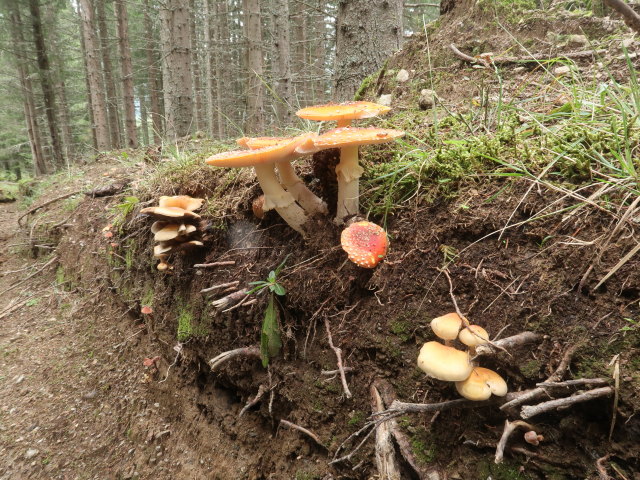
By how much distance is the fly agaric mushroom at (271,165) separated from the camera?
174 cm

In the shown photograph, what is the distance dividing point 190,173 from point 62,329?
280 centimetres

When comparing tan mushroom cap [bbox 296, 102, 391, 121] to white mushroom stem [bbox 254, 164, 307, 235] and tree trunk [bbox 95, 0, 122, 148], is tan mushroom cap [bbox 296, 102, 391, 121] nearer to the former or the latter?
white mushroom stem [bbox 254, 164, 307, 235]

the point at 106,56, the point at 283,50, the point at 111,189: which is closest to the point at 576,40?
the point at 111,189

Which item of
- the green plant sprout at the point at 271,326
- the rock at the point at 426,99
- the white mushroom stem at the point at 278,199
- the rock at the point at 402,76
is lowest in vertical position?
the green plant sprout at the point at 271,326

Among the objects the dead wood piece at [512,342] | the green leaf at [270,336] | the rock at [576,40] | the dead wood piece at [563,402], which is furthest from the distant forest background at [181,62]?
the dead wood piece at [563,402]

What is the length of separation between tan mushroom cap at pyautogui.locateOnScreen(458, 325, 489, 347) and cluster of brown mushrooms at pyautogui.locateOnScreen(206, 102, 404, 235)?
100 centimetres

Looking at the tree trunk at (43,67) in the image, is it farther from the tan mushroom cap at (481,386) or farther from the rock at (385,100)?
the tan mushroom cap at (481,386)

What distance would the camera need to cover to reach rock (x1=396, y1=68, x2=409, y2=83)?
3.68m

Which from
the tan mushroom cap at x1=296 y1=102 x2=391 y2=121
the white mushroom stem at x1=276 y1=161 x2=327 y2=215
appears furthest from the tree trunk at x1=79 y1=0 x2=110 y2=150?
the tan mushroom cap at x1=296 y1=102 x2=391 y2=121

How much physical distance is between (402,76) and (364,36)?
1.35 metres

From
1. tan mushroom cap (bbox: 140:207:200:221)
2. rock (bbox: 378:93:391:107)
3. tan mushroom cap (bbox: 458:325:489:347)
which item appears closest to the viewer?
tan mushroom cap (bbox: 458:325:489:347)

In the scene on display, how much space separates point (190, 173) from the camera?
3.27 metres

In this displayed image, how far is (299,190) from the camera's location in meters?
2.26

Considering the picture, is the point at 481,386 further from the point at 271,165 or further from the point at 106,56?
the point at 106,56
